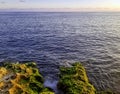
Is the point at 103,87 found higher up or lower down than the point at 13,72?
lower down

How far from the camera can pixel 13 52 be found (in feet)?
144

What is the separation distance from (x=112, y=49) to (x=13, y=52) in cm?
2381

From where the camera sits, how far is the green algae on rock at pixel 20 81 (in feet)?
69.2

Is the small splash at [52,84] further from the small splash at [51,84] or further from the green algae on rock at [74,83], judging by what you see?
the green algae on rock at [74,83]

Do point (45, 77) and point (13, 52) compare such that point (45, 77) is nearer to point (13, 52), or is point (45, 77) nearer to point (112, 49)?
point (13, 52)

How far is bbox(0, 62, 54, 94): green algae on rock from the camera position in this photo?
21078 mm

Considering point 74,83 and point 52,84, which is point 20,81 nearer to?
point 52,84

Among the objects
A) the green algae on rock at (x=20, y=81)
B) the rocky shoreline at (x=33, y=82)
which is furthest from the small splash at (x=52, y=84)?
the green algae on rock at (x=20, y=81)

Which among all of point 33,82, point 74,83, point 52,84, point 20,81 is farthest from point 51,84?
point 20,81

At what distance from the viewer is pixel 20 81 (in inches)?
913

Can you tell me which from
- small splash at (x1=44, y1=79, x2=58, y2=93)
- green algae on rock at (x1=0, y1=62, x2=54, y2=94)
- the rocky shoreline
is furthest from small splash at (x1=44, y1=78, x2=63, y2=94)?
green algae on rock at (x1=0, y1=62, x2=54, y2=94)

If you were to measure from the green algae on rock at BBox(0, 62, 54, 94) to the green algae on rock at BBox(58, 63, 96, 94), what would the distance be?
6.77 feet

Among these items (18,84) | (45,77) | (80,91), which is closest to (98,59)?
(45,77)

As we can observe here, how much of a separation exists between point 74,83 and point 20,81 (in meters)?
6.51
